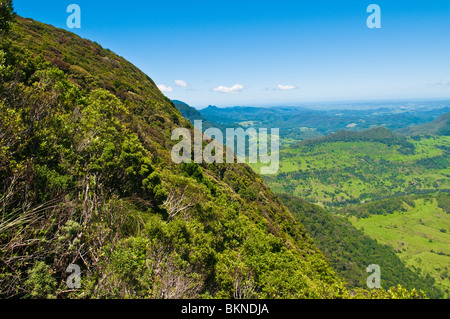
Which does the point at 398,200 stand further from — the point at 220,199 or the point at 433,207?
the point at 220,199

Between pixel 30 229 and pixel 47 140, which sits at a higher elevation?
pixel 47 140

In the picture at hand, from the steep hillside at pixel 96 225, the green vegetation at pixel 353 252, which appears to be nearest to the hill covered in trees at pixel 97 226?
the steep hillside at pixel 96 225

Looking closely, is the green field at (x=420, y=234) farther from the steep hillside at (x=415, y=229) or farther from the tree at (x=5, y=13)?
the tree at (x=5, y=13)

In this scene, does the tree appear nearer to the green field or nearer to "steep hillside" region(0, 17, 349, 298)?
"steep hillside" region(0, 17, 349, 298)

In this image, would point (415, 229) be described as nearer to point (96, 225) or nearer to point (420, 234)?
point (420, 234)

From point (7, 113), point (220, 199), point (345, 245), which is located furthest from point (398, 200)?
point (7, 113)

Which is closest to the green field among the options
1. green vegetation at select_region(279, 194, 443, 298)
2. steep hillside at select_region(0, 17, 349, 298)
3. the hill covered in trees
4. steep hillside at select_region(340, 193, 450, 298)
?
steep hillside at select_region(340, 193, 450, 298)

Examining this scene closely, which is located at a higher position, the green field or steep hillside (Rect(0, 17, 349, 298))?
steep hillside (Rect(0, 17, 349, 298))

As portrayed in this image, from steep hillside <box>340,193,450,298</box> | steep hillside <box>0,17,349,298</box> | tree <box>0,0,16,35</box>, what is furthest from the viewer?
steep hillside <box>340,193,450,298</box>
